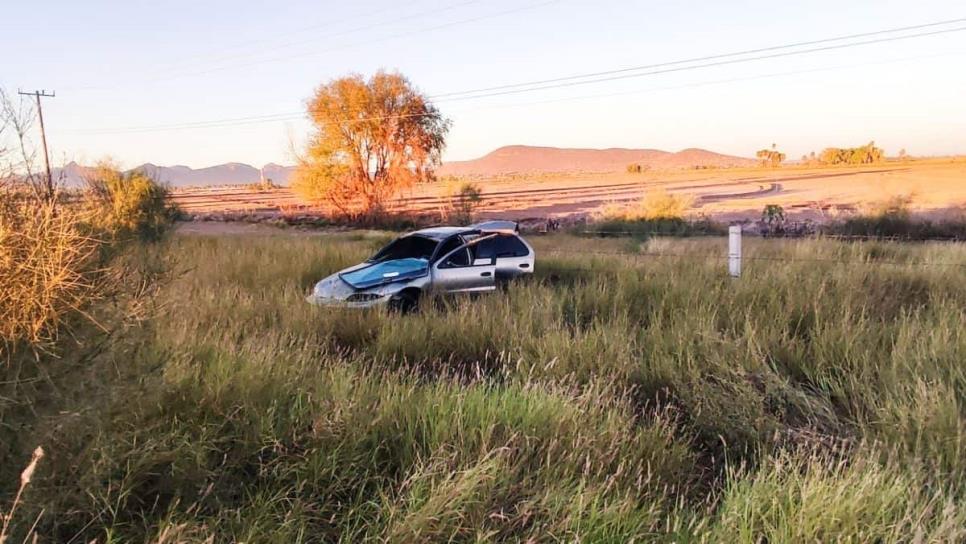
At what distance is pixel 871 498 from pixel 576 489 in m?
1.41

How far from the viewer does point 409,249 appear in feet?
36.4

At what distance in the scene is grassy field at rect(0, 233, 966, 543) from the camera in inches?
111

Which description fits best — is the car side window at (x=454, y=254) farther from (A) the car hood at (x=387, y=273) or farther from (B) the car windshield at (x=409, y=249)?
(A) the car hood at (x=387, y=273)

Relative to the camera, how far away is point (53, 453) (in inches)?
109

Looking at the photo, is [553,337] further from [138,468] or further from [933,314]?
[933,314]

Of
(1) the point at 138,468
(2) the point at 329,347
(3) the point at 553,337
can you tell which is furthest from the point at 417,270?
(1) the point at 138,468

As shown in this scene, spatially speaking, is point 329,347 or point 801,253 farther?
point 801,253

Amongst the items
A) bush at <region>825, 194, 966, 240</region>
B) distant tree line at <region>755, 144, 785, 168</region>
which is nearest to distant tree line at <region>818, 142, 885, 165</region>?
distant tree line at <region>755, 144, 785, 168</region>

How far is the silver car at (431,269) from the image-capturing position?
945 centimetres

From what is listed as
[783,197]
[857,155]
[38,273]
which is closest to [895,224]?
[783,197]

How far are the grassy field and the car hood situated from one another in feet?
9.79

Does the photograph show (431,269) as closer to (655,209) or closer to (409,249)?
(409,249)

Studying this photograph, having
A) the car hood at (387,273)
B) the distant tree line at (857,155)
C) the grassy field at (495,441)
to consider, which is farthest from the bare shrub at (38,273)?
the distant tree line at (857,155)

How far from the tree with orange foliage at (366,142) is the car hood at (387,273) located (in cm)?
3348
